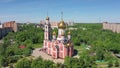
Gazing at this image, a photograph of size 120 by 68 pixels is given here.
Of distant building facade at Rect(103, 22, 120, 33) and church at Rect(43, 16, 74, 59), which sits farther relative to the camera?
distant building facade at Rect(103, 22, 120, 33)

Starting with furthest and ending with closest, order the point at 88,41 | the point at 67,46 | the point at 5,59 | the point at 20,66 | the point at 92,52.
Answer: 1. the point at 88,41
2. the point at 92,52
3. the point at 67,46
4. the point at 5,59
5. the point at 20,66

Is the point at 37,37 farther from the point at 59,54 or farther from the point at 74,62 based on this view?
the point at 74,62

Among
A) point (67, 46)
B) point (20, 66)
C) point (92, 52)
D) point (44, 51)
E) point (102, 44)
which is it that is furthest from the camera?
point (102, 44)

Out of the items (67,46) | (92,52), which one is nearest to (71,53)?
(67,46)

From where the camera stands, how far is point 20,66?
69.8ft

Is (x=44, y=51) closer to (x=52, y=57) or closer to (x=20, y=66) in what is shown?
(x=52, y=57)

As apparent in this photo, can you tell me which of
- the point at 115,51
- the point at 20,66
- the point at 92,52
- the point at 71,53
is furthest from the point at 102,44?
the point at 20,66

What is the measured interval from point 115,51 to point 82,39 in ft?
46.8

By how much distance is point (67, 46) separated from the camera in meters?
30.6

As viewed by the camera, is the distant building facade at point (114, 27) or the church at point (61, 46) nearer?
the church at point (61, 46)

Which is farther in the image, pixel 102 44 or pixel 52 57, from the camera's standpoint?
pixel 102 44

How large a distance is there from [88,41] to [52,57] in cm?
1736

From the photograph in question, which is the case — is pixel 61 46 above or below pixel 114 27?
above

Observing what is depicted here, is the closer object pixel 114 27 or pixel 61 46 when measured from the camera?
pixel 61 46
